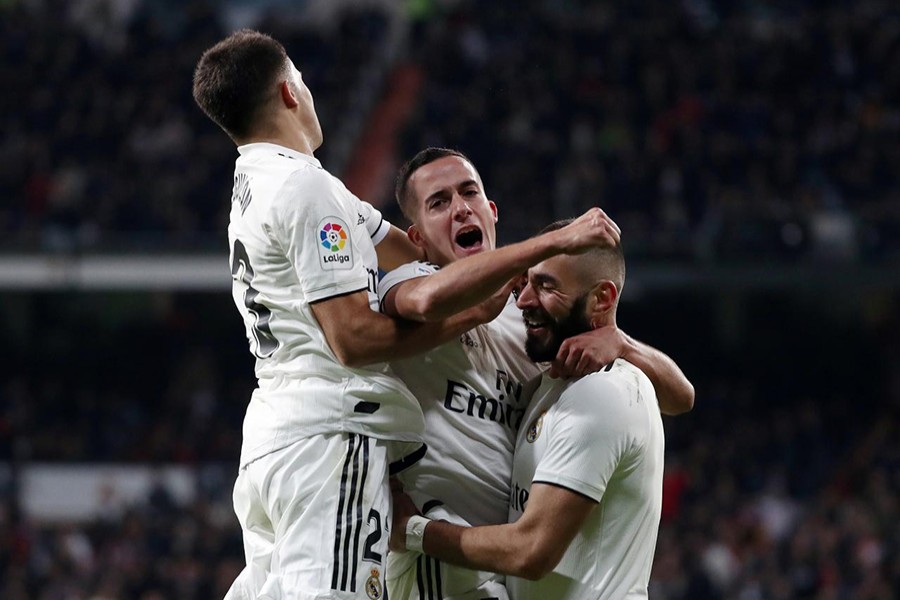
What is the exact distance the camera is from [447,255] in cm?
434

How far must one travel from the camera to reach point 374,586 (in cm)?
377

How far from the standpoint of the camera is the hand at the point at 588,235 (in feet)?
11.4

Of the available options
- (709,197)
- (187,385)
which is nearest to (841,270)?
(709,197)

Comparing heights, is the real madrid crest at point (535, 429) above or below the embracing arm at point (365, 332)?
below

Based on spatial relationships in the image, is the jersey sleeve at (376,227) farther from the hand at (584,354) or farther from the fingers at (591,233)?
the fingers at (591,233)

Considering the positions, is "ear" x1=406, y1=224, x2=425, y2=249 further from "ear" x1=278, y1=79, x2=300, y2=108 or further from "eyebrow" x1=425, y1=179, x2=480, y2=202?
"ear" x1=278, y1=79, x2=300, y2=108

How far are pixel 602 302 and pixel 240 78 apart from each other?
4.43ft

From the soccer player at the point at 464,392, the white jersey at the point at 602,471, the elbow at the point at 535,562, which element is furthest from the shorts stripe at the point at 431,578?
the elbow at the point at 535,562

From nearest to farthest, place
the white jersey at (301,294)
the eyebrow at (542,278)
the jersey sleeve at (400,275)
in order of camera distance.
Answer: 1. the white jersey at (301,294)
2. the jersey sleeve at (400,275)
3. the eyebrow at (542,278)

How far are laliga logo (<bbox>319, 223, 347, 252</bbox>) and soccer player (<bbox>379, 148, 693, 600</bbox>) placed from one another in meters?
0.22

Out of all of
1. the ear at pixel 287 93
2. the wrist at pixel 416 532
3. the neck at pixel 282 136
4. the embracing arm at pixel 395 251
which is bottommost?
the wrist at pixel 416 532

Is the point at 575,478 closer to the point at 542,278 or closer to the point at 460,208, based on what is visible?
the point at 542,278

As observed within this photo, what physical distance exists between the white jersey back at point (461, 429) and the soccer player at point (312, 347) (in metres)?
0.10

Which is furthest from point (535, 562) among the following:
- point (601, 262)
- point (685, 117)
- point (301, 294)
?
point (685, 117)
